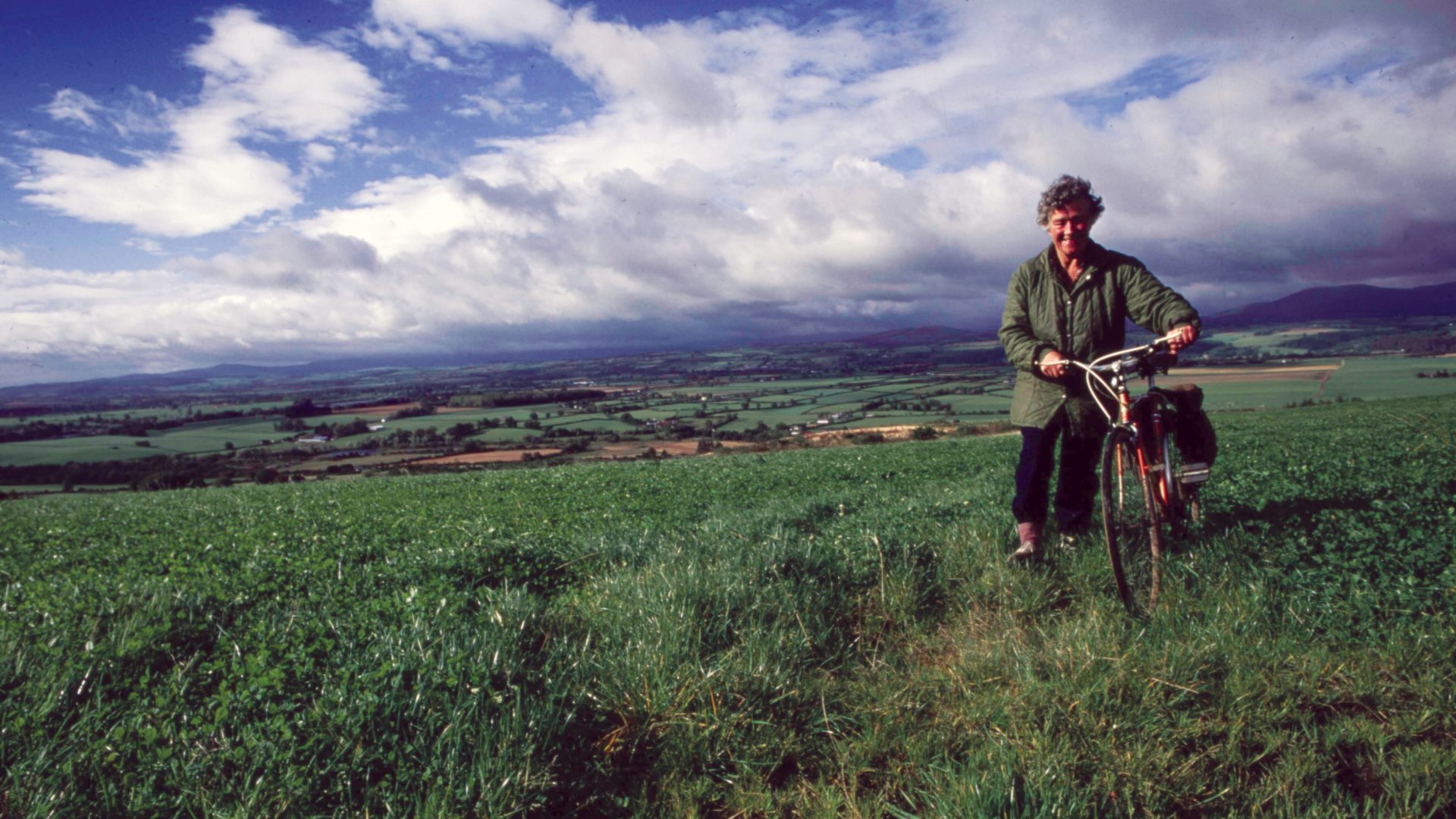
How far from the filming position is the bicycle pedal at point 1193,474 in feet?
16.0

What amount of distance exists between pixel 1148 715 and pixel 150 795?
408cm

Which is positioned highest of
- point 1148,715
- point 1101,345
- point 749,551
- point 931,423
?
point 1101,345

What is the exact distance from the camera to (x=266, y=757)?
2527 mm

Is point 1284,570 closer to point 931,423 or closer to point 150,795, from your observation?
point 150,795

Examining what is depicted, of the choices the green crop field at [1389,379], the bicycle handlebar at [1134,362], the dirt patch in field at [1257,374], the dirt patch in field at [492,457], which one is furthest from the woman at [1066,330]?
the dirt patch in field at [1257,374]

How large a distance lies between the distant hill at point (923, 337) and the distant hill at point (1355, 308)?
53.3 metres

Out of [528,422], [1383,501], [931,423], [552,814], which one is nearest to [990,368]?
[931,423]

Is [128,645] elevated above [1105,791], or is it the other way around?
[128,645]

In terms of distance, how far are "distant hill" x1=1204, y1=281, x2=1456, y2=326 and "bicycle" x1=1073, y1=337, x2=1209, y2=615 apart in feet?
511

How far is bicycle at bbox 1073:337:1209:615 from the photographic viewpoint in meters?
4.55

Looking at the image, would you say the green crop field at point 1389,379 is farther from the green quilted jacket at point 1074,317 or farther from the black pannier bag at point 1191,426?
the green quilted jacket at point 1074,317

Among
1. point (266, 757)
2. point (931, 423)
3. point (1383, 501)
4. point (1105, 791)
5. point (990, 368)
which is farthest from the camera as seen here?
point (990, 368)

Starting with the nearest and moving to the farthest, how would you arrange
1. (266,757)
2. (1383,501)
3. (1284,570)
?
(266,757), (1284,570), (1383,501)

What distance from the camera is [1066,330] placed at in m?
5.23
